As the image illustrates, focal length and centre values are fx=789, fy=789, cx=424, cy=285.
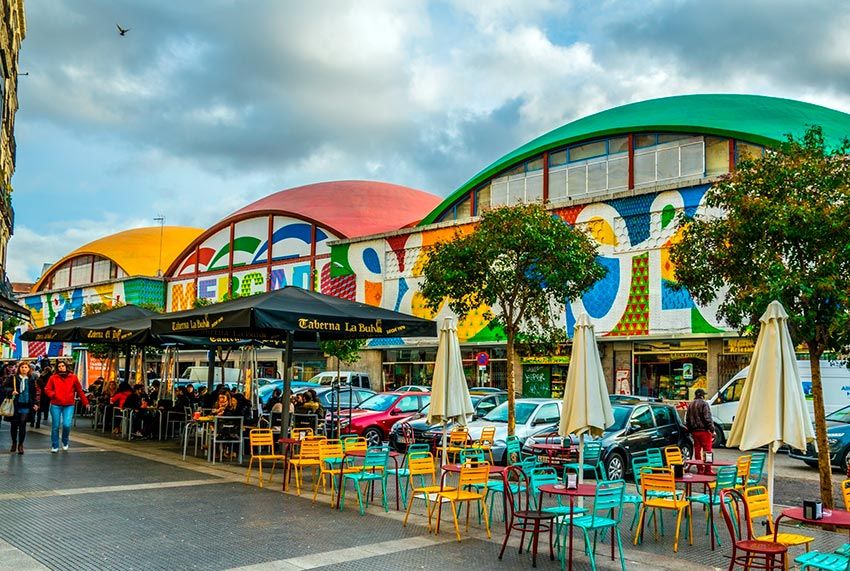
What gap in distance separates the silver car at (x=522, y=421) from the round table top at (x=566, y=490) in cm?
703

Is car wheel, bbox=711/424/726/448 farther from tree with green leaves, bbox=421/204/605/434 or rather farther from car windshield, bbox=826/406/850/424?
tree with green leaves, bbox=421/204/605/434

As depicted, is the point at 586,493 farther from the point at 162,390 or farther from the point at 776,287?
the point at 162,390

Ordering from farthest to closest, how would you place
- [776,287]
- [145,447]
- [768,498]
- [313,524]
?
[145,447], [776,287], [313,524], [768,498]

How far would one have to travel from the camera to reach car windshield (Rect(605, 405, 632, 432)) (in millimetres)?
14627

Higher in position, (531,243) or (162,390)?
(531,243)

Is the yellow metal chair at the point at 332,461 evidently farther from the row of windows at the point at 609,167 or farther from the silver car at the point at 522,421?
the row of windows at the point at 609,167

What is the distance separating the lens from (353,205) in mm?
52719

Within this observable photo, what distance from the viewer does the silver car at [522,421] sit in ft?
51.3

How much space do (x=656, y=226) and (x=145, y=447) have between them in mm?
21179

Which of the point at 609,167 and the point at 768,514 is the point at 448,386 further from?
the point at 609,167

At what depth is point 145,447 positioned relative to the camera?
56.0ft

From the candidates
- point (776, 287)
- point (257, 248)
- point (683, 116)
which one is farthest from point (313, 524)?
point (257, 248)

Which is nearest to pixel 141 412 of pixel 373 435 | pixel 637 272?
pixel 373 435

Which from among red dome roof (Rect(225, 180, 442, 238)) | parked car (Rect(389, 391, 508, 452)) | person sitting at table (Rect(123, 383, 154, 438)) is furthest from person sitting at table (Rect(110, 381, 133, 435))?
red dome roof (Rect(225, 180, 442, 238))
